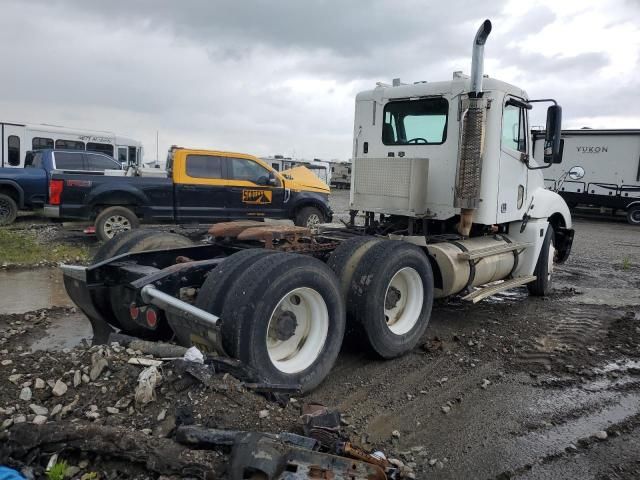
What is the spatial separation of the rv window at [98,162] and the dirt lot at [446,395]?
890 cm

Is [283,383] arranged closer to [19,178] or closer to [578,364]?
[578,364]

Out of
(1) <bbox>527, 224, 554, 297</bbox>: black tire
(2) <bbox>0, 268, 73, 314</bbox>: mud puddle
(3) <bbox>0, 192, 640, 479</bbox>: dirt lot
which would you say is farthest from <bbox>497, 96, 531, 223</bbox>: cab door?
(2) <bbox>0, 268, 73, 314</bbox>: mud puddle

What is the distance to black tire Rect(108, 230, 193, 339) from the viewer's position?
430cm

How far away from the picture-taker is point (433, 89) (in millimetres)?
6250

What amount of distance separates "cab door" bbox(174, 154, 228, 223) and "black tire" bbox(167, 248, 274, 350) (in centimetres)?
783

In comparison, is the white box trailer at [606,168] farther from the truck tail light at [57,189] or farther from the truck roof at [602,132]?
the truck tail light at [57,189]

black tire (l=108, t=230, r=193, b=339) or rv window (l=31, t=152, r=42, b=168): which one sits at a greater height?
rv window (l=31, t=152, r=42, b=168)

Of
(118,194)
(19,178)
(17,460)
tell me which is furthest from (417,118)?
(19,178)

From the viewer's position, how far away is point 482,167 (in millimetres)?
6027

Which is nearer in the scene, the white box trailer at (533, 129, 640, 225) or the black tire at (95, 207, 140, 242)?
the black tire at (95, 207, 140, 242)

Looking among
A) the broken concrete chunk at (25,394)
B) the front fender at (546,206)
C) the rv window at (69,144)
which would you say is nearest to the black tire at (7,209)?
the rv window at (69,144)

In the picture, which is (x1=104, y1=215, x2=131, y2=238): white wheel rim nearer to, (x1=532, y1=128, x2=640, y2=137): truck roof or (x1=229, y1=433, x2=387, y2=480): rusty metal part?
(x1=229, y1=433, x2=387, y2=480): rusty metal part

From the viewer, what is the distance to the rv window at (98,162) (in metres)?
14.9

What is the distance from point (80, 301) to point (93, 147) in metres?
18.1
